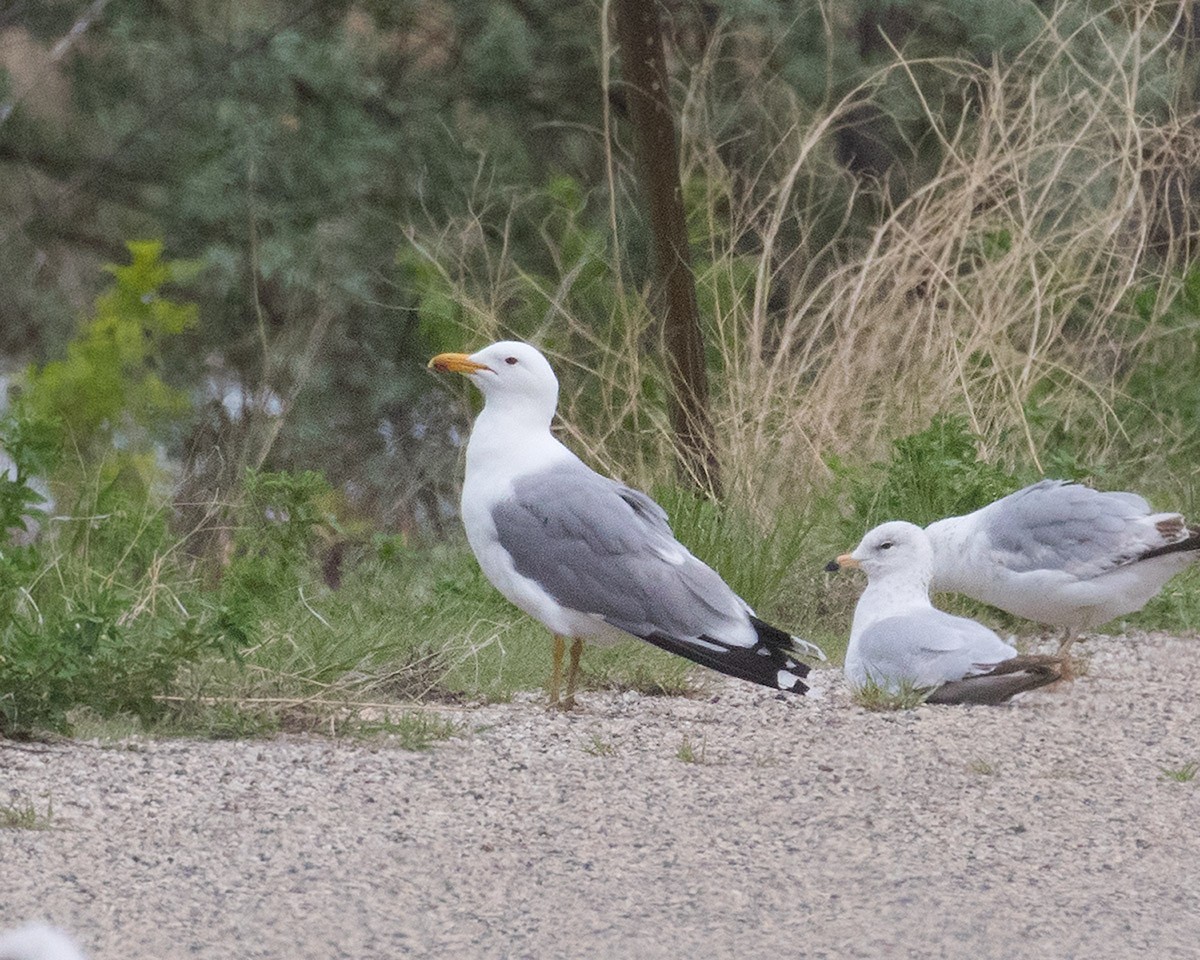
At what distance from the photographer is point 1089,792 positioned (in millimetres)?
4375

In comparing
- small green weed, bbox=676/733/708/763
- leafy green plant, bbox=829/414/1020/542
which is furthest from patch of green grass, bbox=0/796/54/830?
leafy green plant, bbox=829/414/1020/542

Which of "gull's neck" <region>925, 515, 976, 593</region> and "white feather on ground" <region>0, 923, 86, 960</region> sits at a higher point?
"white feather on ground" <region>0, 923, 86, 960</region>

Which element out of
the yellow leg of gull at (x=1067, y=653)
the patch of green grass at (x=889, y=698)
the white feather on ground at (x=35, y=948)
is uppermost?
the white feather on ground at (x=35, y=948)

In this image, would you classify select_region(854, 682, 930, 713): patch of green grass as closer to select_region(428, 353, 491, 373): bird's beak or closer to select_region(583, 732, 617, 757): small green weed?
select_region(583, 732, 617, 757): small green weed

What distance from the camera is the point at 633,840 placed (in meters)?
3.86

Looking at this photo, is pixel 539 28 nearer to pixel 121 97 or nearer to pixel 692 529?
pixel 121 97

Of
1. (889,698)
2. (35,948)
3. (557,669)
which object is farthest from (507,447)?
(35,948)

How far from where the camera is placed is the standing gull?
4.93 meters

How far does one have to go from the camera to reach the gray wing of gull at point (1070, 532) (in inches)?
225

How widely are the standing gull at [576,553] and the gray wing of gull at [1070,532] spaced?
3.17ft

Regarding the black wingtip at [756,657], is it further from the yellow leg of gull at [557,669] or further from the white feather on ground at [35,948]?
the white feather on ground at [35,948]

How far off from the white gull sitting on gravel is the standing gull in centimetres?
96

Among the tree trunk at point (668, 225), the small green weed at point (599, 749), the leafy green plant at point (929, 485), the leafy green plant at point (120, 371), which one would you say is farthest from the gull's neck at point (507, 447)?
the leafy green plant at point (120, 371)

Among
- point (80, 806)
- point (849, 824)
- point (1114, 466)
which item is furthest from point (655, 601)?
point (1114, 466)
